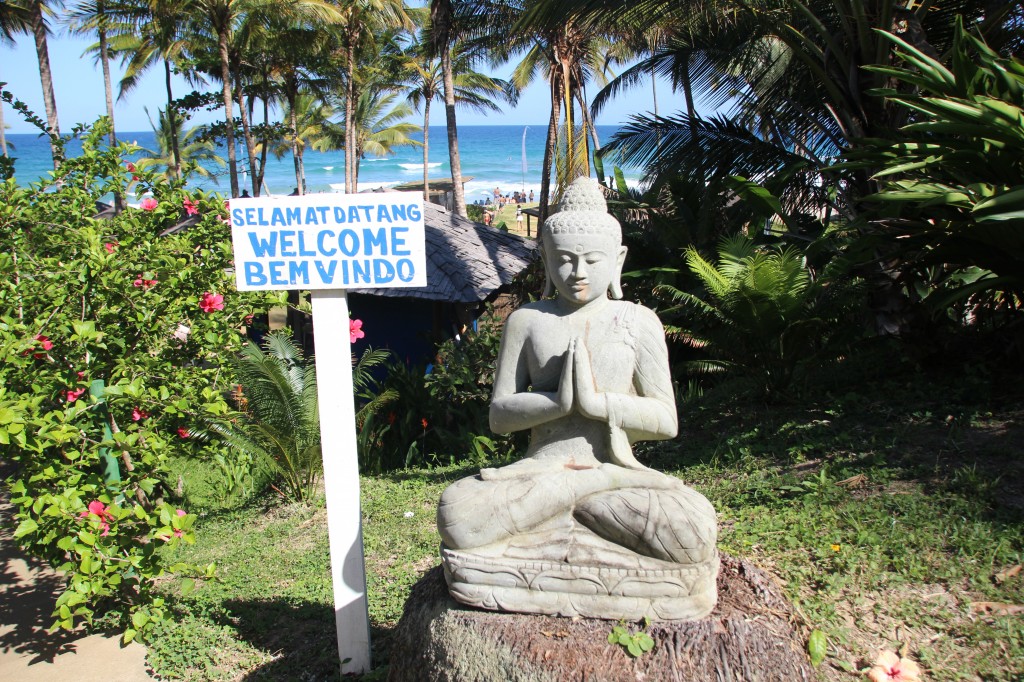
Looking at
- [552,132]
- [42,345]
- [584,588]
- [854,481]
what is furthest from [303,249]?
[552,132]

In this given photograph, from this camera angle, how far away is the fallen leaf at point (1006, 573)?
414cm

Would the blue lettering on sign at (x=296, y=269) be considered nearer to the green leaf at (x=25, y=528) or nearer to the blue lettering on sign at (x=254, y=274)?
the blue lettering on sign at (x=254, y=274)

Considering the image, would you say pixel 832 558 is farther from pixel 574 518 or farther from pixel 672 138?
pixel 672 138

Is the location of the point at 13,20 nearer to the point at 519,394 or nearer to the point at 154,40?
the point at 154,40

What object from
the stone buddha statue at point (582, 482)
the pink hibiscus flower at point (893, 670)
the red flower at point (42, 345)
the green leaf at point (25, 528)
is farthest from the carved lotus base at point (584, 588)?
the red flower at point (42, 345)

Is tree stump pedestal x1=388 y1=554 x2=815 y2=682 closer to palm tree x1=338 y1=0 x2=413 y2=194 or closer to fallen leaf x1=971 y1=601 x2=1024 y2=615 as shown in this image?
fallen leaf x1=971 y1=601 x2=1024 y2=615

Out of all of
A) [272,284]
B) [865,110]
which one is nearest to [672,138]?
[865,110]

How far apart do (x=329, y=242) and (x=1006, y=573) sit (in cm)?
371

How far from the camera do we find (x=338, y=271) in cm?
395

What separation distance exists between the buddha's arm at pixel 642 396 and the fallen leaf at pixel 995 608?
5.92 ft

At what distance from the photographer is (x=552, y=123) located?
15141 millimetres

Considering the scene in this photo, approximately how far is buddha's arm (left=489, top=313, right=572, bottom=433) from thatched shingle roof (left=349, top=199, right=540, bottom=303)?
5.97 metres

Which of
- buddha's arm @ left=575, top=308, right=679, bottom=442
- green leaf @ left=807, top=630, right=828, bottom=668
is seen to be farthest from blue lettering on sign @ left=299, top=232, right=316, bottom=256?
green leaf @ left=807, top=630, right=828, bottom=668

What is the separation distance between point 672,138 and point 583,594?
6347 millimetres
